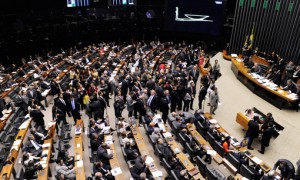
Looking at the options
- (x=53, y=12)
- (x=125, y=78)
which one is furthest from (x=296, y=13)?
(x=53, y=12)

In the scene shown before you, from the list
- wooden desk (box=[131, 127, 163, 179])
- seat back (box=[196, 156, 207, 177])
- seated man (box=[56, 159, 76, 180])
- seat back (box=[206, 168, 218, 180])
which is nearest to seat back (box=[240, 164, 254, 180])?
seat back (box=[206, 168, 218, 180])

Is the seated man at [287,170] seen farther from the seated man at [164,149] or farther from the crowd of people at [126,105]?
the seated man at [164,149]

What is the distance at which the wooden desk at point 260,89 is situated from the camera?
12.6m

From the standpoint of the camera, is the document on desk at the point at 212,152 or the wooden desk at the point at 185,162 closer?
the wooden desk at the point at 185,162

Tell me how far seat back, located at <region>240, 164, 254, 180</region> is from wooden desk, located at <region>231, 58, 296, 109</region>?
18.0ft

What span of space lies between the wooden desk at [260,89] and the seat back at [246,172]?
549cm

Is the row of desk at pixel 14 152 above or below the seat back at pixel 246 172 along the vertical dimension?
below

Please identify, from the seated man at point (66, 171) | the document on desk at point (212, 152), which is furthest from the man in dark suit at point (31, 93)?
the document on desk at point (212, 152)

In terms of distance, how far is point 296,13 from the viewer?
→ 49.1 feet

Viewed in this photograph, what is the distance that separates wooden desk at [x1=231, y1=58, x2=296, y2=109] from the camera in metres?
12.6

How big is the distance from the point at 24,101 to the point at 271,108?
450 inches

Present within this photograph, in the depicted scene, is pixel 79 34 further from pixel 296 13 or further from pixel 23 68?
pixel 296 13

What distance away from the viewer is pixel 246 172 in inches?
319

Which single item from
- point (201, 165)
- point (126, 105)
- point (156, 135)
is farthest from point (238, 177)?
point (126, 105)
